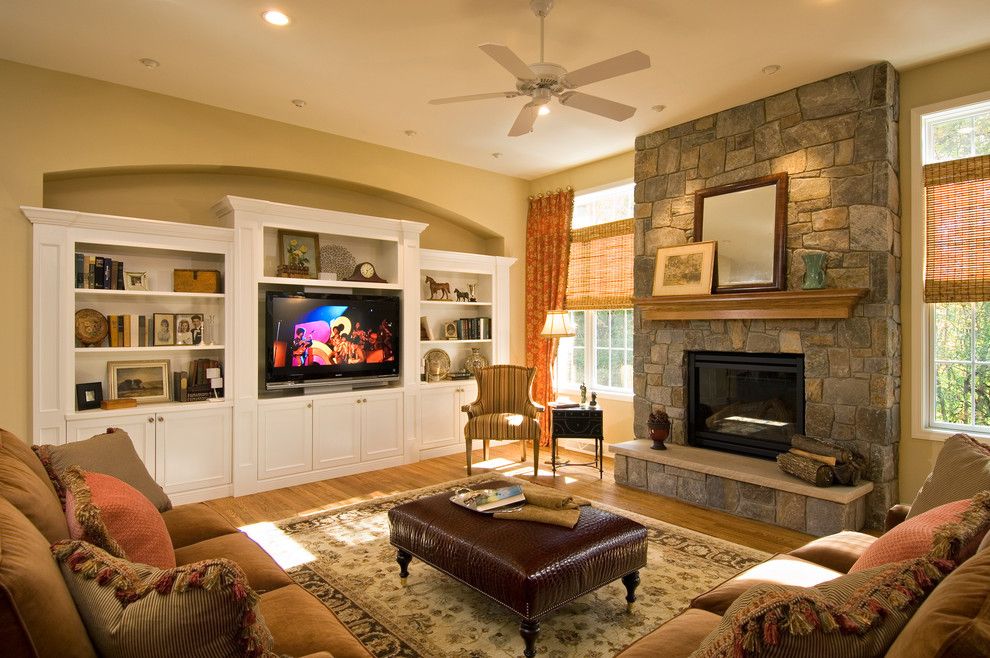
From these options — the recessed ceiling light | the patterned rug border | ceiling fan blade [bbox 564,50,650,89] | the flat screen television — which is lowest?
the patterned rug border

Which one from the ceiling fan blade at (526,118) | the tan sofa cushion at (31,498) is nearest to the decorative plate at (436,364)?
the ceiling fan blade at (526,118)

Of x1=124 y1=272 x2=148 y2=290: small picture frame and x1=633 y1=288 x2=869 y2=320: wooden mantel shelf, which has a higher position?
x1=124 y1=272 x2=148 y2=290: small picture frame

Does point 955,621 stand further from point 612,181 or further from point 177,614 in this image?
point 612,181

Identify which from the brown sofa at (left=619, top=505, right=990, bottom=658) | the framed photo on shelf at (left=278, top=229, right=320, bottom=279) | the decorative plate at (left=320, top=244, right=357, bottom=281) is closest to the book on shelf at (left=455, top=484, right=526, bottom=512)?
the brown sofa at (left=619, top=505, right=990, bottom=658)

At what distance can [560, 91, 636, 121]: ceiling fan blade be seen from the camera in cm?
313

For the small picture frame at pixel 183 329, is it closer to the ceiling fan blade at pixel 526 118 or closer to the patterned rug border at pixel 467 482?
the patterned rug border at pixel 467 482

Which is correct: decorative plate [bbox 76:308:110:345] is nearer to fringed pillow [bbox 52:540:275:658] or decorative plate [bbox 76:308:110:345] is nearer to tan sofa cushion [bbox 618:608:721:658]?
fringed pillow [bbox 52:540:275:658]

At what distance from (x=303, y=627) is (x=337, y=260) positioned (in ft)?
13.2

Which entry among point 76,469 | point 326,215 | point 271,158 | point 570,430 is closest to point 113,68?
point 271,158

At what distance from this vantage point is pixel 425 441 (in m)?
5.64

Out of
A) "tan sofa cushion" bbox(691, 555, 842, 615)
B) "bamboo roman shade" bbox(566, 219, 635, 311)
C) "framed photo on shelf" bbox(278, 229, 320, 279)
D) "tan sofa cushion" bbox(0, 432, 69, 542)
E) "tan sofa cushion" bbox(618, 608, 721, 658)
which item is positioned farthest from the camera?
"bamboo roman shade" bbox(566, 219, 635, 311)

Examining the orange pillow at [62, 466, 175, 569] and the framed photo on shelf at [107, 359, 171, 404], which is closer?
the orange pillow at [62, 466, 175, 569]

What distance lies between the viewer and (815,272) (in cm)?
383

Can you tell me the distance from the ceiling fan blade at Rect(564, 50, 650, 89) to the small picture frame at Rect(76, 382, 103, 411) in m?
3.89
